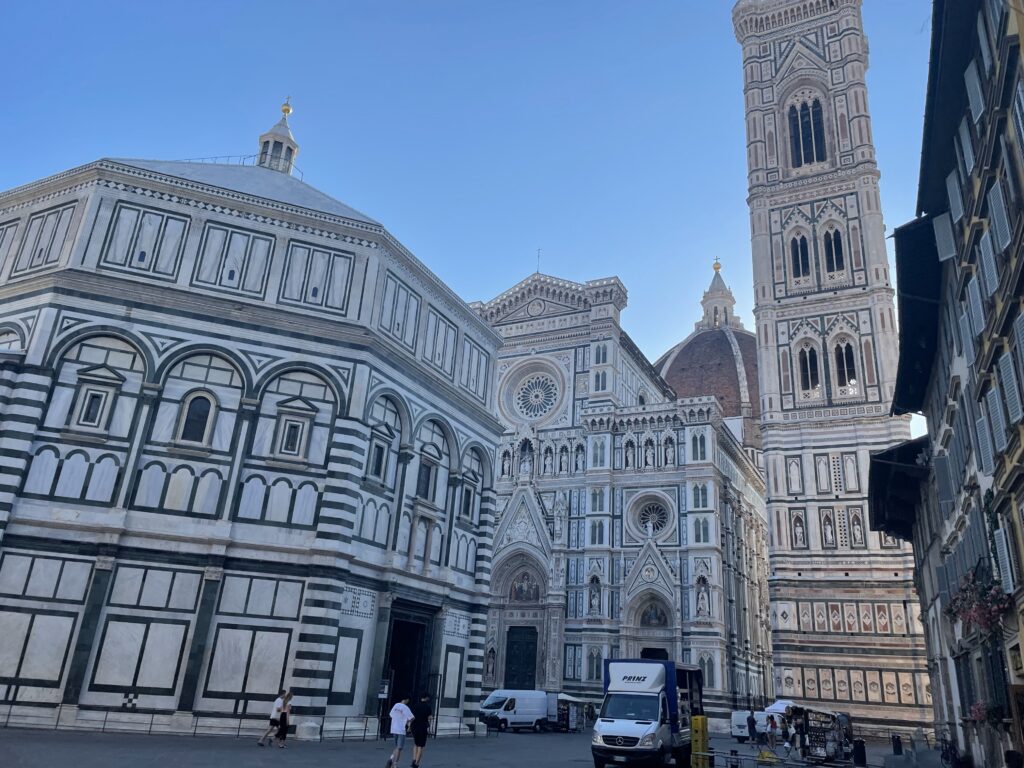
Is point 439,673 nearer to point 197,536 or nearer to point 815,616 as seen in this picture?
point 197,536

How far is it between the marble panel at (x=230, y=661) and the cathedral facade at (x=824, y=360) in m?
30.3

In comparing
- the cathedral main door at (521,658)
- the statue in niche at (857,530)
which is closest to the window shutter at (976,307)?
the statue in niche at (857,530)

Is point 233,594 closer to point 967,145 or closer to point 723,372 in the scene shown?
point 967,145

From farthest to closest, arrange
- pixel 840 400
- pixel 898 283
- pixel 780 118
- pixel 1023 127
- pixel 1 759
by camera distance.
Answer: pixel 780 118, pixel 840 400, pixel 898 283, pixel 1 759, pixel 1023 127

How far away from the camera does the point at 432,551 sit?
23.3 m

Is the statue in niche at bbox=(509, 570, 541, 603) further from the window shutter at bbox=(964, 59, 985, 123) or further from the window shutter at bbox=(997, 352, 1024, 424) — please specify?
the window shutter at bbox=(964, 59, 985, 123)

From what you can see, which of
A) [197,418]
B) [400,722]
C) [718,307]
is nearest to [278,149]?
[197,418]

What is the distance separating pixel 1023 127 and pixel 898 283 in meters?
7.51

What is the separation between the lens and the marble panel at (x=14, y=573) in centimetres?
1661

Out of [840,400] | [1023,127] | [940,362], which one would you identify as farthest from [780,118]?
[1023,127]

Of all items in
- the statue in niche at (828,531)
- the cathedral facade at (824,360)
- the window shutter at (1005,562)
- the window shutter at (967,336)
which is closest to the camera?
the window shutter at (1005,562)

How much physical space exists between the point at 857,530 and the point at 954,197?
3076 cm

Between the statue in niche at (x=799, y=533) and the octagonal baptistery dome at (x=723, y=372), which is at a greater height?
the octagonal baptistery dome at (x=723, y=372)

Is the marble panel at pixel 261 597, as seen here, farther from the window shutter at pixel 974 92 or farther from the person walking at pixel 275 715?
the window shutter at pixel 974 92
